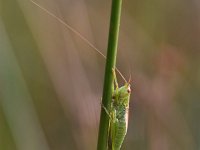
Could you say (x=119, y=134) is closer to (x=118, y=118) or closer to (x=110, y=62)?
(x=118, y=118)

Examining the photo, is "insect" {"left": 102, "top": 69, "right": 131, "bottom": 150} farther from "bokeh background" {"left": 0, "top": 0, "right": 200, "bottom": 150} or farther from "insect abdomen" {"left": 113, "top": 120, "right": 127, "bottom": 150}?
"bokeh background" {"left": 0, "top": 0, "right": 200, "bottom": 150}

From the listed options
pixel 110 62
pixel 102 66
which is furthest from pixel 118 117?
pixel 102 66

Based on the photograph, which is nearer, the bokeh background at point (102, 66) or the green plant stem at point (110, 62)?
the green plant stem at point (110, 62)

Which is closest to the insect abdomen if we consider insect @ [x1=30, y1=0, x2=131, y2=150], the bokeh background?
insect @ [x1=30, y1=0, x2=131, y2=150]

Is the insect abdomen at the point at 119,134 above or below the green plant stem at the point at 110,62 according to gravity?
below

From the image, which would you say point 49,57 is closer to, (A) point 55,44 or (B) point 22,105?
(A) point 55,44

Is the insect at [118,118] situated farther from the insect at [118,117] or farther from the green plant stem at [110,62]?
the green plant stem at [110,62]

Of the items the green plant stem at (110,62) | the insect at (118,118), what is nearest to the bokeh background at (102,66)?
the insect at (118,118)

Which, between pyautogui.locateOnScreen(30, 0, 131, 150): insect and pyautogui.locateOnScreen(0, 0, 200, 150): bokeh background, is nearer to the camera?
pyautogui.locateOnScreen(30, 0, 131, 150): insect
